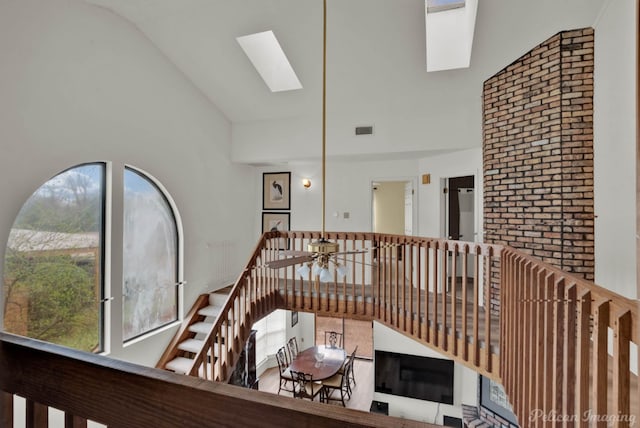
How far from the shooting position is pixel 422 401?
666cm

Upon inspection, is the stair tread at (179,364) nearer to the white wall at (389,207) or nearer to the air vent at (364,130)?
the air vent at (364,130)

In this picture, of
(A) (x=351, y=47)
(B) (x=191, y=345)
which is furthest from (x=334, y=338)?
(A) (x=351, y=47)

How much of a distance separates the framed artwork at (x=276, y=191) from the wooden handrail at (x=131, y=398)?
19.9 feet

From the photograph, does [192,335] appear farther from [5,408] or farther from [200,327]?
[5,408]

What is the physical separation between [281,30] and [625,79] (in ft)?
11.8

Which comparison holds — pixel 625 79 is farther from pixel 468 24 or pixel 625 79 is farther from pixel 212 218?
pixel 212 218

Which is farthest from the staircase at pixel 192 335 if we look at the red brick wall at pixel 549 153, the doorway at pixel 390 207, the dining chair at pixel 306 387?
the doorway at pixel 390 207

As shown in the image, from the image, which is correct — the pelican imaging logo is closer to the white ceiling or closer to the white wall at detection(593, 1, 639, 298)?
the white wall at detection(593, 1, 639, 298)

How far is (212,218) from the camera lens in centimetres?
574

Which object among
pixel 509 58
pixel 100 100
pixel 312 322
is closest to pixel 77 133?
pixel 100 100

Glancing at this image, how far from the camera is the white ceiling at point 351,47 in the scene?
360cm

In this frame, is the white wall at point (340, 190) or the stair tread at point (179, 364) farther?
the white wall at point (340, 190)

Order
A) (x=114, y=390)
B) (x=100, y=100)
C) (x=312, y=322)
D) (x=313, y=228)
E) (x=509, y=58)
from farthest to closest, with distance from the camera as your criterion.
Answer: (x=312, y=322) → (x=313, y=228) → (x=509, y=58) → (x=100, y=100) → (x=114, y=390)

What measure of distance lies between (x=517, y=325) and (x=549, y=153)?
2.37 metres
